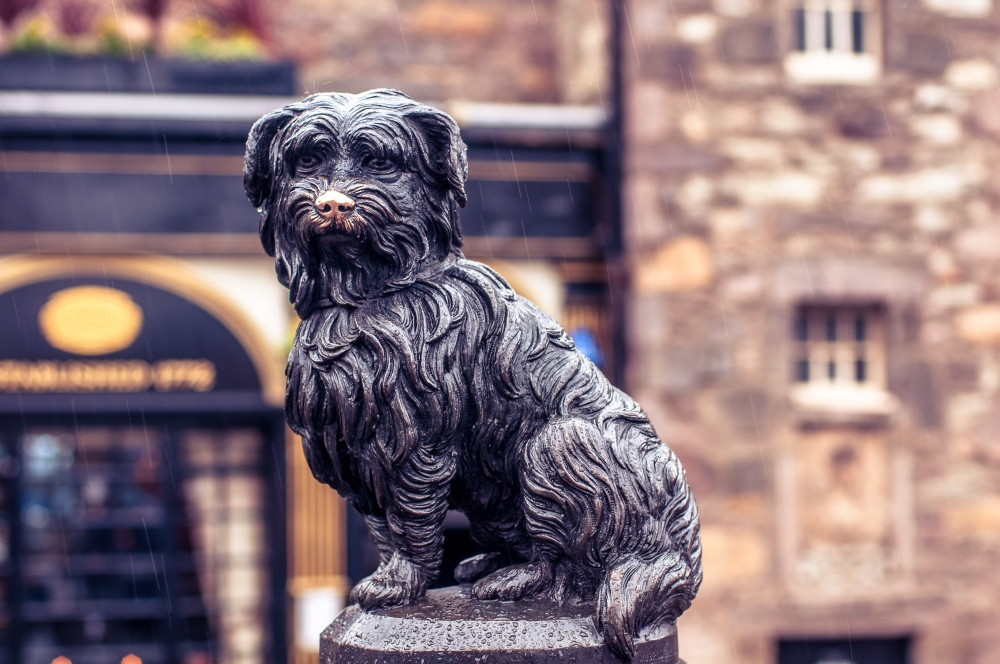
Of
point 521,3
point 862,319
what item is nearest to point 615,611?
point 862,319

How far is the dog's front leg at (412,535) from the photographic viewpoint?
268cm

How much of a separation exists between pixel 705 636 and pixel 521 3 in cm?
511

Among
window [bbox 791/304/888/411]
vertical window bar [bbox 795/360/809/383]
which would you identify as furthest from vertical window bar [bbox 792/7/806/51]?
vertical window bar [bbox 795/360/809/383]

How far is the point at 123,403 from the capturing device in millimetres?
Result: 7613

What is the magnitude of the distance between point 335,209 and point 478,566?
103 cm

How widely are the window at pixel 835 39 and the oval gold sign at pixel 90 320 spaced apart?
191 inches

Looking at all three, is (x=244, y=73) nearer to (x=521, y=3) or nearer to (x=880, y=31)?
(x=521, y=3)

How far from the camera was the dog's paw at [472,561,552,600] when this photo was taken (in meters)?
2.75

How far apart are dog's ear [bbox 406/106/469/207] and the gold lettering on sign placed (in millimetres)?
5414

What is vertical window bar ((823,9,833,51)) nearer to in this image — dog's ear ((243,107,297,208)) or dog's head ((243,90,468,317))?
dog's head ((243,90,468,317))

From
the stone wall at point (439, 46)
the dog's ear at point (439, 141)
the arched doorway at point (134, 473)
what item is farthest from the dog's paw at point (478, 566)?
the stone wall at point (439, 46)

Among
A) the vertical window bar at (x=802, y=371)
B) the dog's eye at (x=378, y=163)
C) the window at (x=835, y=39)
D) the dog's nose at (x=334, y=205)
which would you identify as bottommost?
the dog's nose at (x=334, y=205)

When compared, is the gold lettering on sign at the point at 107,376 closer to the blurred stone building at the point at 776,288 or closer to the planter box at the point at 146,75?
the blurred stone building at the point at 776,288

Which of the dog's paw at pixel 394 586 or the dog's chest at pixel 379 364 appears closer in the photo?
the dog's chest at pixel 379 364
